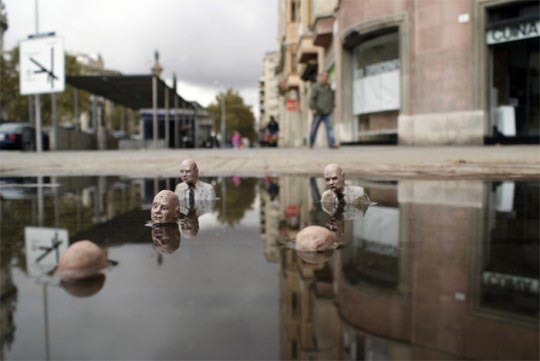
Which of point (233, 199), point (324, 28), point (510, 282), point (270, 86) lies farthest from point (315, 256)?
point (270, 86)

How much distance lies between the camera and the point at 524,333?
4.20 ft

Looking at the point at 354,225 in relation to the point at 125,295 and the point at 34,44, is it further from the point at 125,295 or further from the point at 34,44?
the point at 34,44

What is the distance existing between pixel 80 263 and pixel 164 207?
1262 mm

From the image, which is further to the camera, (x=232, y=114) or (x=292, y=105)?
(x=232, y=114)

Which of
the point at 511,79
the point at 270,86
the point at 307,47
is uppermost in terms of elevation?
the point at 270,86

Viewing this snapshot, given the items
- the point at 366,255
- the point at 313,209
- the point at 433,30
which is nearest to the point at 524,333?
the point at 366,255

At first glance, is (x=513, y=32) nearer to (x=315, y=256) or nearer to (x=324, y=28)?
(x=324, y=28)

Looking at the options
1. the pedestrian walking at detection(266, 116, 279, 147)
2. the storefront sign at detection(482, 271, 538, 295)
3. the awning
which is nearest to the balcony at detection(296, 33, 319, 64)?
the pedestrian walking at detection(266, 116, 279, 147)

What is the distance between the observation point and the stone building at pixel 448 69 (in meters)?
14.9

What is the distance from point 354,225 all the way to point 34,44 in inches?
Answer: 631

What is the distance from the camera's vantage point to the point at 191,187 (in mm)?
4148

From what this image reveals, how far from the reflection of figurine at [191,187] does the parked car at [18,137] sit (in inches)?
926

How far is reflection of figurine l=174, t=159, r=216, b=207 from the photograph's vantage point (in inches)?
154

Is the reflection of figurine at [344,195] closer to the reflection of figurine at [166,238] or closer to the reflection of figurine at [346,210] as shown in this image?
the reflection of figurine at [346,210]
